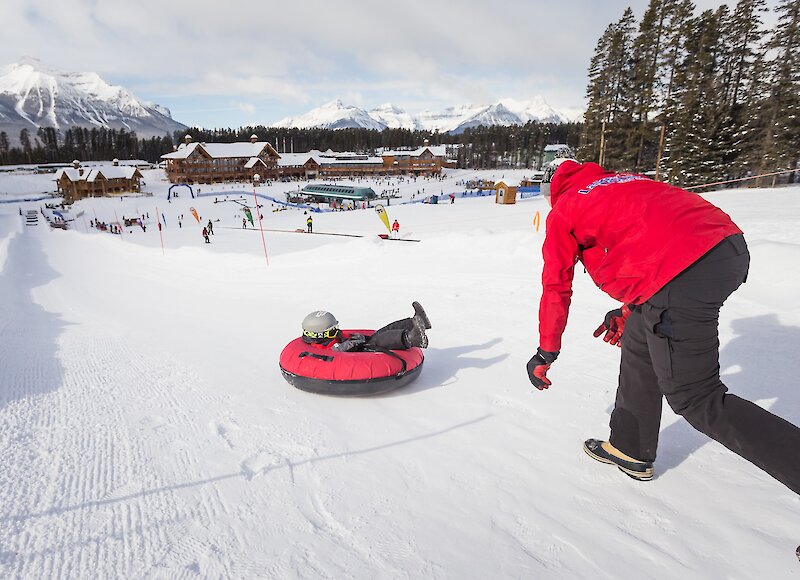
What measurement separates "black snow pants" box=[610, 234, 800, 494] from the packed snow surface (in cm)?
64

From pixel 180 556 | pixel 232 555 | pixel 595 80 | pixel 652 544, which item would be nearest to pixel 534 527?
pixel 652 544

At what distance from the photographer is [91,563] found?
215 centimetres

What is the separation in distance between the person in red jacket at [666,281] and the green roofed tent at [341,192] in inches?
1940

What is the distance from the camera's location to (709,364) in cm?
204

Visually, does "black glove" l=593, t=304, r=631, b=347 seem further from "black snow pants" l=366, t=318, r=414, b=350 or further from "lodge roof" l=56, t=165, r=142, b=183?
"lodge roof" l=56, t=165, r=142, b=183

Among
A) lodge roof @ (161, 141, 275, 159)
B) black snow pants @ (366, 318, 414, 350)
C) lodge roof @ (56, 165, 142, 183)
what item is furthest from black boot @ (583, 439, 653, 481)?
lodge roof @ (161, 141, 275, 159)

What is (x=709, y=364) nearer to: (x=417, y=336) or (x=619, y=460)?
(x=619, y=460)

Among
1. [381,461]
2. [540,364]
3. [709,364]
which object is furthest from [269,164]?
[709,364]

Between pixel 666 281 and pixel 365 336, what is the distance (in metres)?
3.19

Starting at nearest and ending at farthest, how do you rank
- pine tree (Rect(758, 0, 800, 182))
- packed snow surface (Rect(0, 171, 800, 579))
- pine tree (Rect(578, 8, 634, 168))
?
packed snow surface (Rect(0, 171, 800, 579)) → pine tree (Rect(758, 0, 800, 182)) → pine tree (Rect(578, 8, 634, 168))

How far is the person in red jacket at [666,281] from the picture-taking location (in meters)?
1.93

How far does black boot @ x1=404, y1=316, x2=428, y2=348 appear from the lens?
4.05 m

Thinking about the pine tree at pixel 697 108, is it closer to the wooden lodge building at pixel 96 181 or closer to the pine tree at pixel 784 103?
the pine tree at pixel 784 103

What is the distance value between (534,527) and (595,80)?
43785 mm
